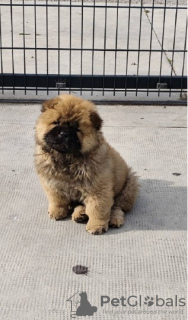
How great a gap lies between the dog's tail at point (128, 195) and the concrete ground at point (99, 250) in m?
0.10

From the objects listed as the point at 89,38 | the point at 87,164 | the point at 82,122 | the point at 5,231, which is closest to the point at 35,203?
the point at 5,231

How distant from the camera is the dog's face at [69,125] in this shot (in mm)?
3754

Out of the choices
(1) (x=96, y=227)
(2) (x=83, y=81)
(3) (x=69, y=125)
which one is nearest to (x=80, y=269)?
(1) (x=96, y=227)

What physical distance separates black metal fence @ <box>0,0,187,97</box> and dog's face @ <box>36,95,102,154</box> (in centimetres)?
268

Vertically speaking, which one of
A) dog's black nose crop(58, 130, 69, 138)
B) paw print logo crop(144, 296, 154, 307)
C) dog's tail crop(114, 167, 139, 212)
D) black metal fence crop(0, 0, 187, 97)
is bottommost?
paw print logo crop(144, 296, 154, 307)

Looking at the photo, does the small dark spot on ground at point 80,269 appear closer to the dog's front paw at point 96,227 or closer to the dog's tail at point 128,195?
the dog's front paw at point 96,227

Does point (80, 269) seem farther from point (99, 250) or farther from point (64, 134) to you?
point (64, 134)

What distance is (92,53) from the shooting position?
6.95m

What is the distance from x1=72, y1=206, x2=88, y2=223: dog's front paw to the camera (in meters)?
4.22

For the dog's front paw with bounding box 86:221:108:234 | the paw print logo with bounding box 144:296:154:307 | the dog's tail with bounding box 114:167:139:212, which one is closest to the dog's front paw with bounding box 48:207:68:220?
the dog's front paw with bounding box 86:221:108:234

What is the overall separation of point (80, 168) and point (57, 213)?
48 centimetres

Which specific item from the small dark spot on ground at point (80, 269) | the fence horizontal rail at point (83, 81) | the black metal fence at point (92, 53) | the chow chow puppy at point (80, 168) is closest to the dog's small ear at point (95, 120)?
the chow chow puppy at point (80, 168)

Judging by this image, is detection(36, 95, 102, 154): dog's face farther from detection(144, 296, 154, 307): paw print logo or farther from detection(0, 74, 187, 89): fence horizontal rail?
detection(0, 74, 187, 89): fence horizontal rail

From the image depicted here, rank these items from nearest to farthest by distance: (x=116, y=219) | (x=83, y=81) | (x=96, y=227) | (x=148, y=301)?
(x=148, y=301), (x=96, y=227), (x=116, y=219), (x=83, y=81)
